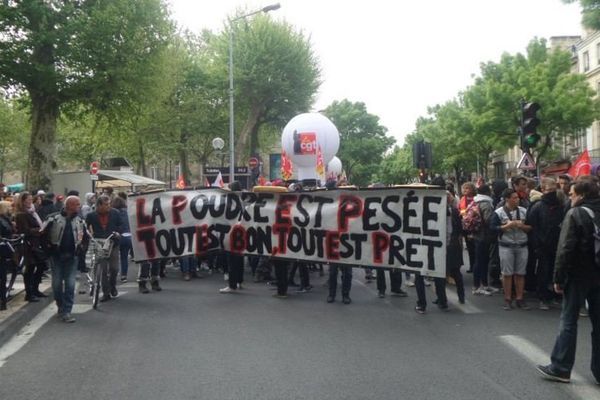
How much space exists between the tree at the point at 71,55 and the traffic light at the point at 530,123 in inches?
527

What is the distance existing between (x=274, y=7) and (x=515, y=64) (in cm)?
1885

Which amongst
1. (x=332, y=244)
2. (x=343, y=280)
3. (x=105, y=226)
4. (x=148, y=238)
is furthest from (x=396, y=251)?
(x=105, y=226)

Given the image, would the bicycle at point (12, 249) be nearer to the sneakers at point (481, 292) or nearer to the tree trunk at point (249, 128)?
the sneakers at point (481, 292)

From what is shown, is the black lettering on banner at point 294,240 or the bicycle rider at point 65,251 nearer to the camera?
the bicycle rider at point 65,251

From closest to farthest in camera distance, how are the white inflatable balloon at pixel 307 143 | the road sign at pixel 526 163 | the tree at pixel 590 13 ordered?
the tree at pixel 590 13 → the road sign at pixel 526 163 → the white inflatable balloon at pixel 307 143

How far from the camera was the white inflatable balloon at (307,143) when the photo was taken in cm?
2516

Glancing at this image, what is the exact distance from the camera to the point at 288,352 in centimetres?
665

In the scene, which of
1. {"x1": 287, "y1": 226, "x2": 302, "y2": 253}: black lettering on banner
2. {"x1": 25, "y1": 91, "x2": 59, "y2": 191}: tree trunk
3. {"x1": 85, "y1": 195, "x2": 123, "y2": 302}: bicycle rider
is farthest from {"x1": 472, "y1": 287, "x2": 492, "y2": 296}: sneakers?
{"x1": 25, "y1": 91, "x2": 59, "y2": 191}: tree trunk

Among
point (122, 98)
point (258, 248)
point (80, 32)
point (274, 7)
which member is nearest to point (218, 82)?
point (274, 7)

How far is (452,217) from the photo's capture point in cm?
937

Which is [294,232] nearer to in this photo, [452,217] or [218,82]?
[452,217]

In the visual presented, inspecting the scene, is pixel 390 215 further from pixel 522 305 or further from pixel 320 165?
pixel 320 165

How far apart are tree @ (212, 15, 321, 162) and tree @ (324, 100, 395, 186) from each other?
37809mm


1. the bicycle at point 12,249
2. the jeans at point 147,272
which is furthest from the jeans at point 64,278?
the jeans at point 147,272
